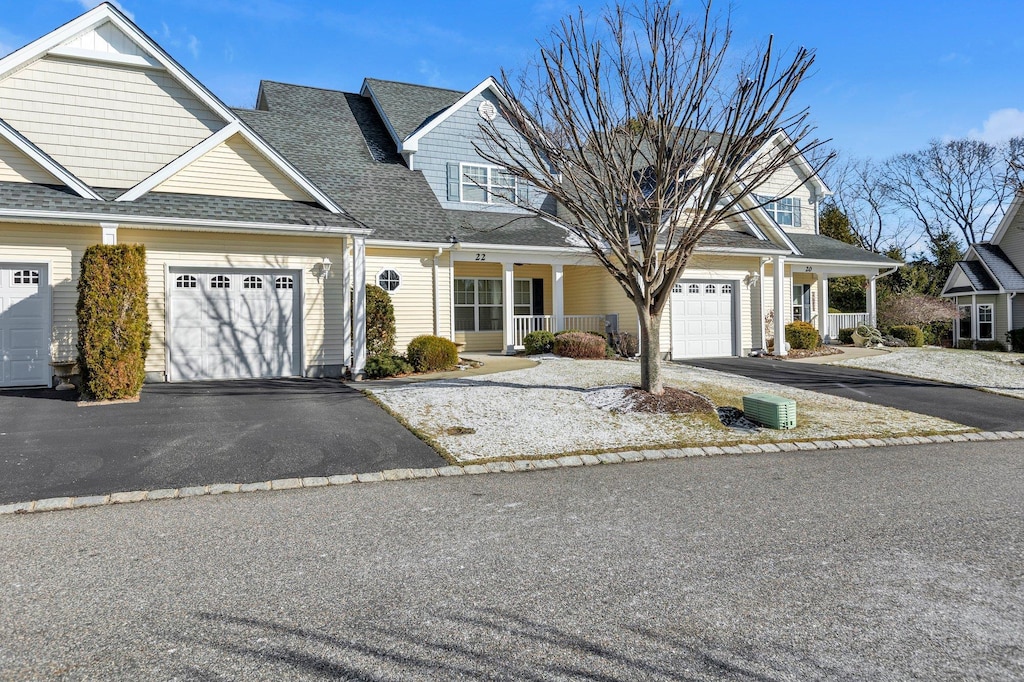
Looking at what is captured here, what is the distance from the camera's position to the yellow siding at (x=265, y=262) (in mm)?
12328

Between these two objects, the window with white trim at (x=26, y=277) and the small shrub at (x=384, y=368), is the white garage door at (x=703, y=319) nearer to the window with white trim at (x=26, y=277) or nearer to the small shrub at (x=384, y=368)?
the small shrub at (x=384, y=368)

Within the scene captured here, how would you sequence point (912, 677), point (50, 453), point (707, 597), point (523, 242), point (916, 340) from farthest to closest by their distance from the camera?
point (916, 340) → point (523, 242) → point (50, 453) → point (707, 597) → point (912, 677)

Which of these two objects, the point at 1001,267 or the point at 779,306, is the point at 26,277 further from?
the point at 1001,267

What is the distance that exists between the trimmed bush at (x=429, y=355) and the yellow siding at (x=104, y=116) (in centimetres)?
615

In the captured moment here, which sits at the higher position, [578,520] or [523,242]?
[523,242]

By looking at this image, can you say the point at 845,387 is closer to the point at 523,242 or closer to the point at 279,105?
the point at 523,242

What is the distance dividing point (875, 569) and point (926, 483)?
291 centimetres

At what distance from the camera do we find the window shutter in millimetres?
19422

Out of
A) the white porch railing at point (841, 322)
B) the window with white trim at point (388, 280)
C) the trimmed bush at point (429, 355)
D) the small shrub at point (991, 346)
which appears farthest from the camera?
the small shrub at point (991, 346)

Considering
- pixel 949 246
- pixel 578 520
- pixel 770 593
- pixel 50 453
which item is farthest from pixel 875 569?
pixel 949 246

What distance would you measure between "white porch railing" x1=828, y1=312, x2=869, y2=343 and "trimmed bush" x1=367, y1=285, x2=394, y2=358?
56.9 ft

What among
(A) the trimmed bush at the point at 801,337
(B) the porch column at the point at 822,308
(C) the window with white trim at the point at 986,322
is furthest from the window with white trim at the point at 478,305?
(C) the window with white trim at the point at 986,322

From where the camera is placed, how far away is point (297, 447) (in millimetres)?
7895

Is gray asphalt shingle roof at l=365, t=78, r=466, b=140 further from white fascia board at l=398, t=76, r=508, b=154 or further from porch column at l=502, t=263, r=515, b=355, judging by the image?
porch column at l=502, t=263, r=515, b=355
